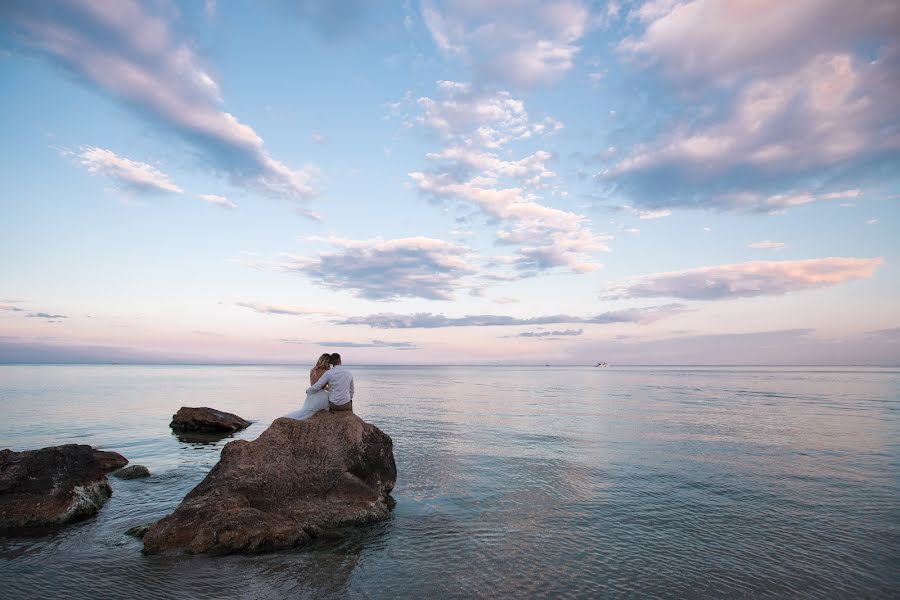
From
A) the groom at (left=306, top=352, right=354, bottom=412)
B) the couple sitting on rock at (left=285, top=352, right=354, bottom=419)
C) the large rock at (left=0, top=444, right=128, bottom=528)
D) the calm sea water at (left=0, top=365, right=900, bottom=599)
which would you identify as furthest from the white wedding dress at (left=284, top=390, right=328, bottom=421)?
the large rock at (left=0, top=444, right=128, bottom=528)

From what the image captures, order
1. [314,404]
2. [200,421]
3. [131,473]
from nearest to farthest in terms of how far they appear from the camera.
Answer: [314,404]
[131,473]
[200,421]

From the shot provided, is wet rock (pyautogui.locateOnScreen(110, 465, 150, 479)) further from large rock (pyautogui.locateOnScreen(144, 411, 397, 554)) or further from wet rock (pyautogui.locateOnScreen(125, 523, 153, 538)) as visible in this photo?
large rock (pyautogui.locateOnScreen(144, 411, 397, 554))

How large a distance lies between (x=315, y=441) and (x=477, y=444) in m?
14.1

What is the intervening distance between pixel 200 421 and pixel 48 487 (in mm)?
19988

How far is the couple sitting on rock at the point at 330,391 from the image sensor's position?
53.4 ft

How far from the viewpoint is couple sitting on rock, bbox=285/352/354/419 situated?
16266mm

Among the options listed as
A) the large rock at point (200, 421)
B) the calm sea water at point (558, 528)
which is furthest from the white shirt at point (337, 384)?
the large rock at point (200, 421)

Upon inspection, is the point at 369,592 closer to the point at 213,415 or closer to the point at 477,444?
the point at 477,444

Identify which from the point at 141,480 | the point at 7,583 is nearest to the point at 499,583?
the point at 7,583

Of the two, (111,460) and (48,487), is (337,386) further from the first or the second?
(111,460)

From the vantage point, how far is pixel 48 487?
13594 millimetres

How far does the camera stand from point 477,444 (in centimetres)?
2733

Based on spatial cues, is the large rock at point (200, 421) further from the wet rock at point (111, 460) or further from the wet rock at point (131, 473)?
the wet rock at point (131, 473)

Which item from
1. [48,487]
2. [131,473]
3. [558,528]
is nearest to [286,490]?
[48,487]
